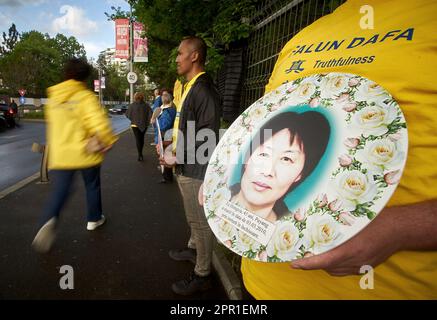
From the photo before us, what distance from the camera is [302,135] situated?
849 mm

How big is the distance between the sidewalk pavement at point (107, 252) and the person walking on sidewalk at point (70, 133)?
35 cm

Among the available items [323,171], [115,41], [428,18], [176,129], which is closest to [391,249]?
[323,171]

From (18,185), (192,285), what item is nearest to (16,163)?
(18,185)

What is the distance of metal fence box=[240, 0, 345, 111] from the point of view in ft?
8.86

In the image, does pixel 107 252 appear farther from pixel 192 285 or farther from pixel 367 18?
pixel 367 18

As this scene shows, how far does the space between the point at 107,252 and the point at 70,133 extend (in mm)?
1389

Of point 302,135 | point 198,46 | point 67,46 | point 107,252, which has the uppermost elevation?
point 67,46

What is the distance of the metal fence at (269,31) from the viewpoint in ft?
8.86

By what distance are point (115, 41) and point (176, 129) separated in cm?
1363

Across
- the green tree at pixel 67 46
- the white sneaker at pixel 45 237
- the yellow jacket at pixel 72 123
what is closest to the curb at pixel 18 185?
the white sneaker at pixel 45 237

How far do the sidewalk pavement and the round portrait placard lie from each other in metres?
1.95

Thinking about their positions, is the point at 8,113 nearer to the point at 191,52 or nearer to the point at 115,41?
the point at 115,41

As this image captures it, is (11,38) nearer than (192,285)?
No

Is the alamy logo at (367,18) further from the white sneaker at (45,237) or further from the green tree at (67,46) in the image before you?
the green tree at (67,46)
